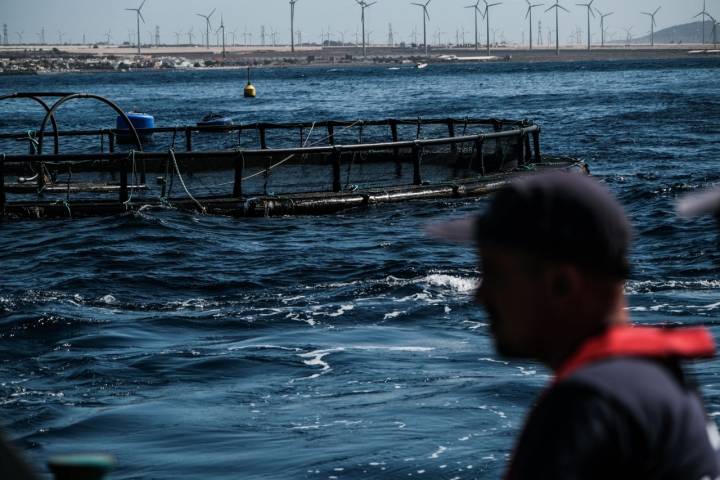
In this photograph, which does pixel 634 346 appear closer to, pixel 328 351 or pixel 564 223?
pixel 564 223

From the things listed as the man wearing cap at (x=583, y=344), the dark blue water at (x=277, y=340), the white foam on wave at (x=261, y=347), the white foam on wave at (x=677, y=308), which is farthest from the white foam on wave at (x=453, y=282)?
the man wearing cap at (x=583, y=344)

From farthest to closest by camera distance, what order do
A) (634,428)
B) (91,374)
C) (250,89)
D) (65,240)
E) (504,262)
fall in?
1. (250,89)
2. (65,240)
3. (91,374)
4. (504,262)
5. (634,428)

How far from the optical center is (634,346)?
218 cm

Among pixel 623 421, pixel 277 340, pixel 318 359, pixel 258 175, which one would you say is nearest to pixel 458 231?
pixel 623 421

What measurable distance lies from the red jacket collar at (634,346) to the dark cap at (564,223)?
0.11 metres

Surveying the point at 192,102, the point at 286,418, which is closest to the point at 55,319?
the point at 286,418

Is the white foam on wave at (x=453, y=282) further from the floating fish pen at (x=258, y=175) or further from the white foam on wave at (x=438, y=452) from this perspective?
the white foam on wave at (x=438, y=452)

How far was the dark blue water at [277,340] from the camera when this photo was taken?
8.68m

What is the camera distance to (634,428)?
2039 mm

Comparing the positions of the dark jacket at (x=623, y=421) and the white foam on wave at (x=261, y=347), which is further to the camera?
the white foam on wave at (x=261, y=347)

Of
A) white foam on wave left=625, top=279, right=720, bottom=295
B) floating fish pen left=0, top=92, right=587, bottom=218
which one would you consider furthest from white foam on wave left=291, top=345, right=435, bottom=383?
floating fish pen left=0, top=92, right=587, bottom=218

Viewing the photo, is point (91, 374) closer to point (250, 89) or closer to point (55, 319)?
point (55, 319)

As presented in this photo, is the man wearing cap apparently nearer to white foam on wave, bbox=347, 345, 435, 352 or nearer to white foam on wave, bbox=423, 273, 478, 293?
white foam on wave, bbox=347, 345, 435, 352

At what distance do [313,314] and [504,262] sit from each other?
12.0 meters
